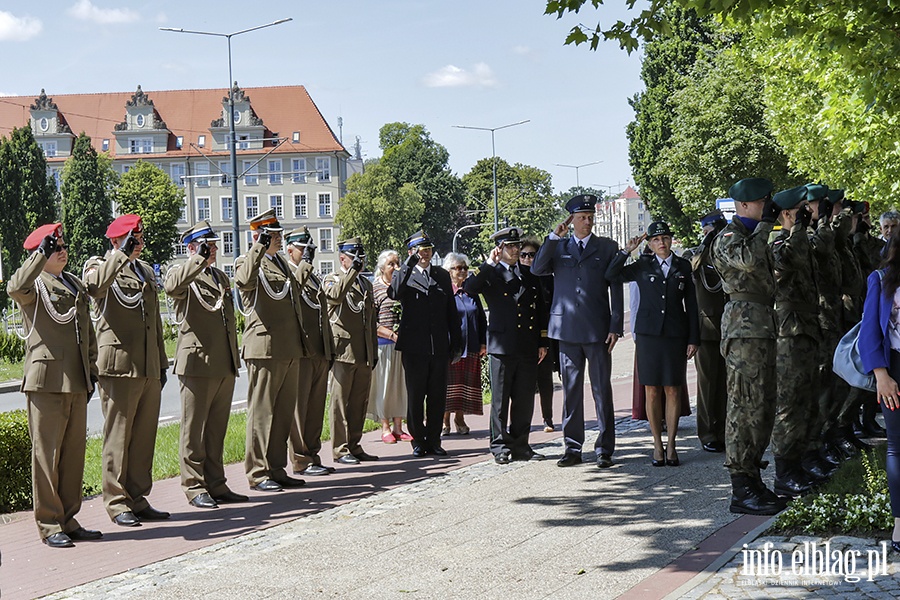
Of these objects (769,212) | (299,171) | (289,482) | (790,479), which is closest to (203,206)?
(299,171)

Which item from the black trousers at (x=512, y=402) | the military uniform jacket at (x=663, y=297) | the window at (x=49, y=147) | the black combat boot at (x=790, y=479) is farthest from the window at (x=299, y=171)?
the black combat boot at (x=790, y=479)

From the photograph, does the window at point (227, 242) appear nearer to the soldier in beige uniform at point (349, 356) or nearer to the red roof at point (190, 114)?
the red roof at point (190, 114)

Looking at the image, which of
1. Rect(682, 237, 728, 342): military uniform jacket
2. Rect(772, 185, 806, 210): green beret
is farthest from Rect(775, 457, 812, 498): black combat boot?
Rect(682, 237, 728, 342): military uniform jacket

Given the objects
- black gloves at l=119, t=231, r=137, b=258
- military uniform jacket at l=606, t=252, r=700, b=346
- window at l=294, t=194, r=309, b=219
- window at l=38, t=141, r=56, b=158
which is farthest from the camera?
window at l=38, t=141, r=56, b=158

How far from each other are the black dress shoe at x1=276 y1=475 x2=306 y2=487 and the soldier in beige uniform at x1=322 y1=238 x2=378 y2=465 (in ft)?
3.81

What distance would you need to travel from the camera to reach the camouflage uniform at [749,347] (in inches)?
305

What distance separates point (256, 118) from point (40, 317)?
10514cm

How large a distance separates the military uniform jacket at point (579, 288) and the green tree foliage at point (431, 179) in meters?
89.6

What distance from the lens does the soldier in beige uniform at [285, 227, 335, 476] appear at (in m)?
10.2

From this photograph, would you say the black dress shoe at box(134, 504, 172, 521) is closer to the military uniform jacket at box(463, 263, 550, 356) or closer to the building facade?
the military uniform jacket at box(463, 263, 550, 356)

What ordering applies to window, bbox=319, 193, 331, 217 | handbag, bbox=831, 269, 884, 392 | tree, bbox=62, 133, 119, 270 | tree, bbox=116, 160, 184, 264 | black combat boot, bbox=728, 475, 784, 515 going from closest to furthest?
handbag, bbox=831, 269, 884, 392
black combat boot, bbox=728, 475, 784, 515
tree, bbox=116, 160, 184, 264
tree, bbox=62, 133, 119, 270
window, bbox=319, 193, 331, 217

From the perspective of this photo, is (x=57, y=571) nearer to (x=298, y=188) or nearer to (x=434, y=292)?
(x=434, y=292)

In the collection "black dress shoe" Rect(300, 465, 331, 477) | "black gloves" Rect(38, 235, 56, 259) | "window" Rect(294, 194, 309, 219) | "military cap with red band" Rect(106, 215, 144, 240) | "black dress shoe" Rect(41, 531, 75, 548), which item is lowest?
"black dress shoe" Rect(41, 531, 75, 548)

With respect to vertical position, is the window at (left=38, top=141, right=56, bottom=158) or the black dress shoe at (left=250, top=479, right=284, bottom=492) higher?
the window at (left=38, top=141, right=56, bottom=158)
